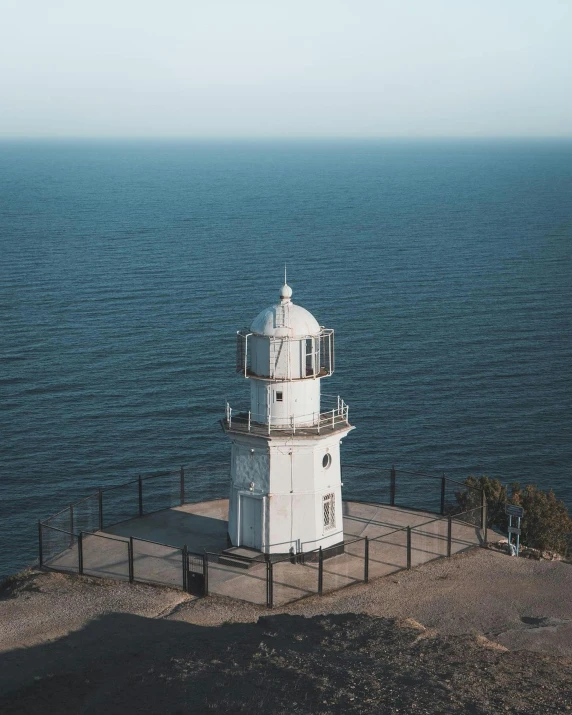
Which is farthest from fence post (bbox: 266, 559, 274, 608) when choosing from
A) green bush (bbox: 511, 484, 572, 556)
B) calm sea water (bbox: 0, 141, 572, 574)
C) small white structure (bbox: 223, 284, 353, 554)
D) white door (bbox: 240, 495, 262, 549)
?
green bush (bbox: 511, 484, 572, 556)

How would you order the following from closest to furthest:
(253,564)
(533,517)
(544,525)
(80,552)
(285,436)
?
(285,436) < (80,552) < (253,564) < (544,525) < (533,517)

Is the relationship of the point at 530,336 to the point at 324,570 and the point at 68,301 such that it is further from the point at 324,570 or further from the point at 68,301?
the point at 324,570

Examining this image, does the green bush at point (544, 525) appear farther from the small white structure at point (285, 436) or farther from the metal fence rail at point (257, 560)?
the small white structure at point (285, 436)

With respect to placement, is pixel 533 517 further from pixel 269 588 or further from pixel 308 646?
pixel 308 646

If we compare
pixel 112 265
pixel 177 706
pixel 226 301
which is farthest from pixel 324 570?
pixel 112 265

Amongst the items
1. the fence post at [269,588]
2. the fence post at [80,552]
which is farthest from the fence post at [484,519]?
the fence post at [80,552]

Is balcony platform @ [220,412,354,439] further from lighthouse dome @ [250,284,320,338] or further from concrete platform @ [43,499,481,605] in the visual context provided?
concrete platform @ [43,499,481,605]

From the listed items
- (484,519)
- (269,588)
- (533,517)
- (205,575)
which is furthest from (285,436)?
(533,517)
